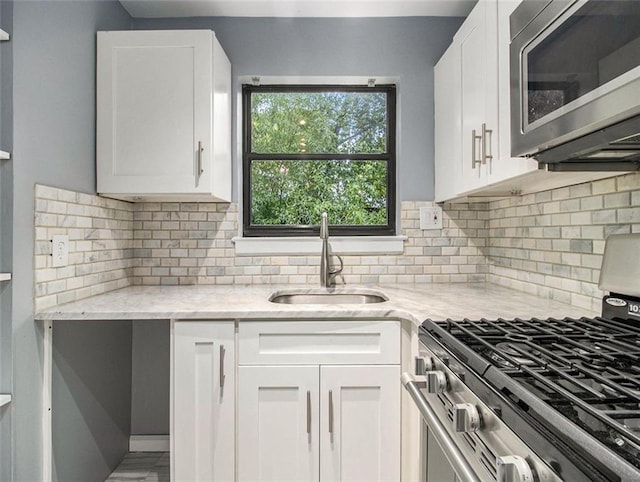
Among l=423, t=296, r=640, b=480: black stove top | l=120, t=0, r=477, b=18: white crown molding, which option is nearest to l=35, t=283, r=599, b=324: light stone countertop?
l=423, t=296, r=640, b=480: black stove top

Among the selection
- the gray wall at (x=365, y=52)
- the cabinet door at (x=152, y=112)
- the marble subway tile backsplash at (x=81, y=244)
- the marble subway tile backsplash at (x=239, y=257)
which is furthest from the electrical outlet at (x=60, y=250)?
the gray wall at (x=365, y=52)

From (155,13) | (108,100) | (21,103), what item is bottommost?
(21,103)

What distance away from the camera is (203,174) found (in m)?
1.82

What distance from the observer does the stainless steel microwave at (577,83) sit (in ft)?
2.57

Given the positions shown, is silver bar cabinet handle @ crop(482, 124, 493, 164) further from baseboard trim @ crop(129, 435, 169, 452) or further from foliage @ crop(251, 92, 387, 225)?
baseboard trim @ crop(129, 435, 169, 452)

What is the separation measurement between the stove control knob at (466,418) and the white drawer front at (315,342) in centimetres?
69

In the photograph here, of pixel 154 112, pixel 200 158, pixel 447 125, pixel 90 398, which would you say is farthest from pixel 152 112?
pixel 447 125

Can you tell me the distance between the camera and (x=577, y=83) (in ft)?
2.99

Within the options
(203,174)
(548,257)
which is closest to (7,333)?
(203,174)

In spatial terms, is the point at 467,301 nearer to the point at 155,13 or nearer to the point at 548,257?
the point at 548,257

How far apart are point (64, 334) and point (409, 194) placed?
5.80ft

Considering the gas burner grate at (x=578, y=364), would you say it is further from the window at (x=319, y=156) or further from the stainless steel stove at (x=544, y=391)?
the window at (x=319, y=156)

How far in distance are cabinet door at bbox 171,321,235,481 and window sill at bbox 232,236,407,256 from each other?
2.49 feet

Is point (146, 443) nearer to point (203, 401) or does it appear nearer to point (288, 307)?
point (203, 401)
